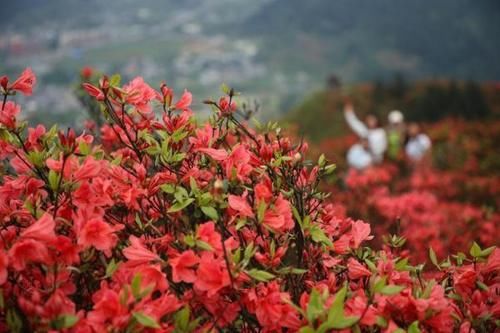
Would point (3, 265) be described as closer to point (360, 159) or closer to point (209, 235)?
point (209, 235)

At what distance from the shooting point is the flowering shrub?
3.88 ft

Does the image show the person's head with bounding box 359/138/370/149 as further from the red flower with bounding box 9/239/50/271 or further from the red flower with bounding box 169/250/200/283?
the red flower with bounding box 9/239/50/271

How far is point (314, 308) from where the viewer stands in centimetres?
117

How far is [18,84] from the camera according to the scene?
64.6 inches

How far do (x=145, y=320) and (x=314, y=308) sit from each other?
428 millimetres

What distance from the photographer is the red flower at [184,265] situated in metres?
1.23

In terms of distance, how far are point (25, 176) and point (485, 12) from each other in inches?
7327

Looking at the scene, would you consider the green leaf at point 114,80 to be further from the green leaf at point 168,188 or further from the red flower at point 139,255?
the red flower at point 139,255

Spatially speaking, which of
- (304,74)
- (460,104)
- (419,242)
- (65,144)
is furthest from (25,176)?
(304,74)

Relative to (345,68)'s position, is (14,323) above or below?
above

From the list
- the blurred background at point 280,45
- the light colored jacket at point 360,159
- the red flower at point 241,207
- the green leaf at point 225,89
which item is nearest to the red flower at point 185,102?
the green leaf at point 225,89

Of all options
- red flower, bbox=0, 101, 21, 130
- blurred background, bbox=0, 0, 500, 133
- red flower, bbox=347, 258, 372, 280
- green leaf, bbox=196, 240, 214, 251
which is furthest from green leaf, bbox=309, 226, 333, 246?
blurred background, bbox=0, 0, 500, 133

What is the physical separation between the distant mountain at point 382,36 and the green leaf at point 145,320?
123116mm

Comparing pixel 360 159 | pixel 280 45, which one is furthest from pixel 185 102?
pixel 280 45
